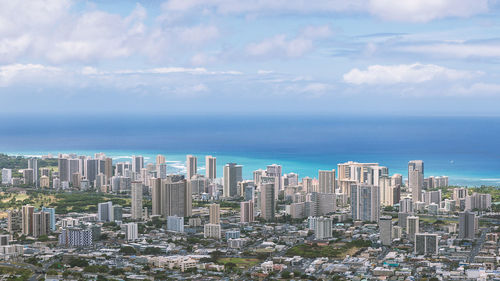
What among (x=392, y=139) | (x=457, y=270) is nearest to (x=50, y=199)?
(x=457, y=270)

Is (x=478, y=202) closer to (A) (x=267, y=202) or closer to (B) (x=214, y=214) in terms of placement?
(A) (x=267, y=202)

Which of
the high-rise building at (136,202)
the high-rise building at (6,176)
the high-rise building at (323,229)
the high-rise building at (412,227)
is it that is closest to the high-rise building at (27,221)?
the high-rise building at (136,202)

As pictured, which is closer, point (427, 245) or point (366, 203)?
point (427, 245)

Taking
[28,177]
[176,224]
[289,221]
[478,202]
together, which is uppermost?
[28,177]

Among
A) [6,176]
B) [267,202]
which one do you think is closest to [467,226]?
[267,202]

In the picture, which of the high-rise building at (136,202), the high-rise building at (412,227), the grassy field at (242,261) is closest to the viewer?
the grassy field at (242,261)

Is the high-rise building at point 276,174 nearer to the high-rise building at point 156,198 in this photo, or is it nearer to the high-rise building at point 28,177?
the high-rise building at point 156,198

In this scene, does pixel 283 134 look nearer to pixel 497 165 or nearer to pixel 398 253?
pixel 497 165

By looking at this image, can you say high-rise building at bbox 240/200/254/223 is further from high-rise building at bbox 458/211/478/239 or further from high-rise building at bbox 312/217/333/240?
high-rise building at bbox 458/211/478/239
